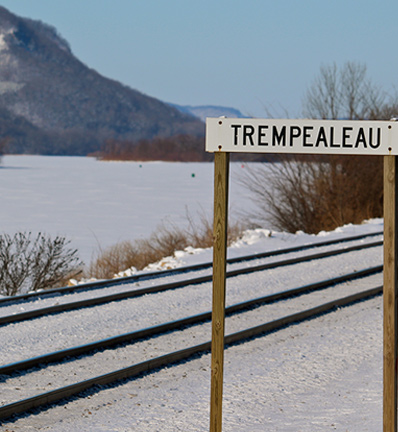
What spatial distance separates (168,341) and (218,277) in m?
4.25

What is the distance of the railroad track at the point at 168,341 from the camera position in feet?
23.5

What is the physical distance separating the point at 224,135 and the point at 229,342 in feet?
15.3

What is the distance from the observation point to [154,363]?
7.90 metres

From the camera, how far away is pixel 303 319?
34.3 feet

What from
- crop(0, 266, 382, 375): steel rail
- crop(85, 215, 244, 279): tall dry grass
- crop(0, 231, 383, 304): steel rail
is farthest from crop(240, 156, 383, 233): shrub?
crop(0, 266, 382, 375): steel rail

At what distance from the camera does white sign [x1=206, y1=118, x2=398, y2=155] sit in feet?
15.9

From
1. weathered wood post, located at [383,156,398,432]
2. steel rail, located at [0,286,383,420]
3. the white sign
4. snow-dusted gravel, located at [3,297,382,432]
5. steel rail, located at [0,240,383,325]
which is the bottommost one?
snow-dusted gravel, located at [3,297,382,432]

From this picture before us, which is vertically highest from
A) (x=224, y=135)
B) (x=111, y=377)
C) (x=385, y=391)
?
(x=224, y=135)

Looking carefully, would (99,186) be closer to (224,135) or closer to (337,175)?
(337,175)

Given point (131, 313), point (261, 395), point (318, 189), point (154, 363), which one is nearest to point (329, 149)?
point (261, 395)

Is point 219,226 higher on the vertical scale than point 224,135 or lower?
lower

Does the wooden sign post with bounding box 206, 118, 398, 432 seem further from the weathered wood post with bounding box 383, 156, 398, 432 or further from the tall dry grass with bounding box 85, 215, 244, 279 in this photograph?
the tall dry grass with bounding box 85, 215, 244, 279

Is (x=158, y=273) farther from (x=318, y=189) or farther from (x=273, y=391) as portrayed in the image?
(x=318, y=189)

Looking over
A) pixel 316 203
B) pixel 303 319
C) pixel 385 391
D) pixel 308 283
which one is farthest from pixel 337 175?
pixel 385 391
